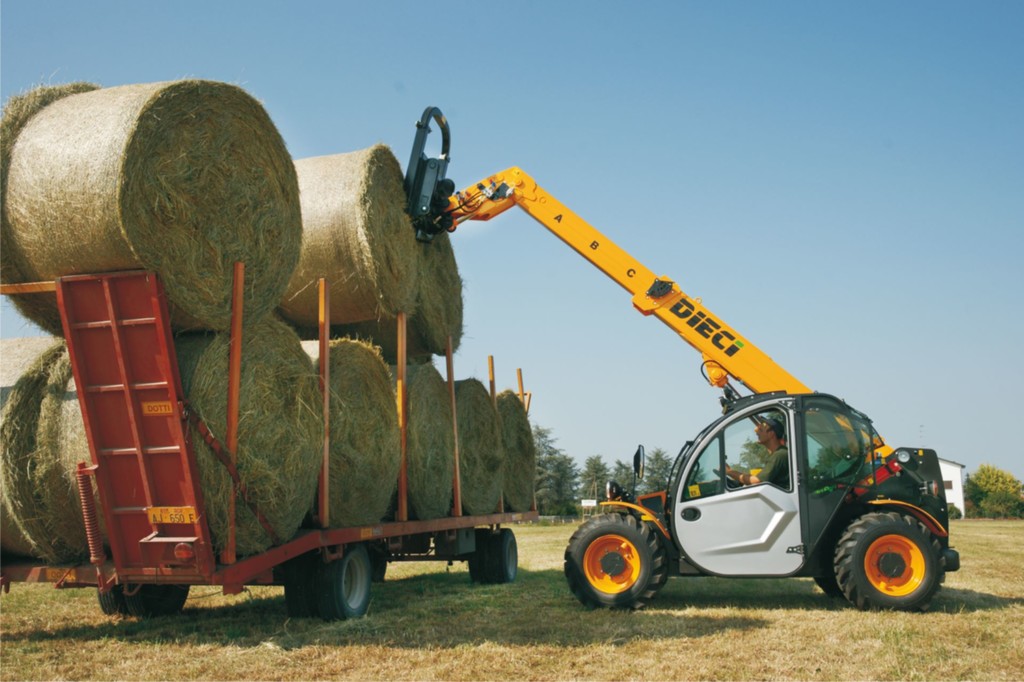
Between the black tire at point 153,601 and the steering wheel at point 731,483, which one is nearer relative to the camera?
the black tire at point 153,601

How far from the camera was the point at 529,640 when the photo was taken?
7.28 metres

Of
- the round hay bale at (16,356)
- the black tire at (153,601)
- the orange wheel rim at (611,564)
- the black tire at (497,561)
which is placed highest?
the round hay bale at (16,356)

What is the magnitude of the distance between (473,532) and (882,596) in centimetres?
504

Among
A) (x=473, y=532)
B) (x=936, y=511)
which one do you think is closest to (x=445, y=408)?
(x=473, y=532)

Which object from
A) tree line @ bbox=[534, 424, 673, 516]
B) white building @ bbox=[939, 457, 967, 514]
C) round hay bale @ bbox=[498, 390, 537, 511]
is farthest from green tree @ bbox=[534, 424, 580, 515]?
round hay bale @ bbox=[498, 390, 537, 511]

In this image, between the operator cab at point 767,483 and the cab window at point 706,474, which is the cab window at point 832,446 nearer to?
the operator cab at point 767,483

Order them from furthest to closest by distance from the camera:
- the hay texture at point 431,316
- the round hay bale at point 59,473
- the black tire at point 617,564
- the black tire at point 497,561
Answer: the black tire at point 497,561 → the hay texture at point 431,316 → the black tire at point 617,564 → the round hay bale at point 59,473

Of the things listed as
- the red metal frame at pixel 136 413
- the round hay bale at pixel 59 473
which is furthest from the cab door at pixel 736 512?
the round hay bale at pixel 59 473

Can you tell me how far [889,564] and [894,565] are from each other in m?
0.05

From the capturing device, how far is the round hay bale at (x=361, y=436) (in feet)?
27.7

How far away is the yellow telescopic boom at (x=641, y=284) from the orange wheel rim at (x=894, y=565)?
2594mm

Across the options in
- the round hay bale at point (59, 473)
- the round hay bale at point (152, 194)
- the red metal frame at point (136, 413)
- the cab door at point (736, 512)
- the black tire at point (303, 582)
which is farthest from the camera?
the cab door at point (736, 512)

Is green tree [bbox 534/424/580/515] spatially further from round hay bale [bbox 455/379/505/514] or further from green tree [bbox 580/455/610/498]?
round hay bale [bbox 455/379/505/514]

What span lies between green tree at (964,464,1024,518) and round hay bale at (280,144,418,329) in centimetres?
4487
